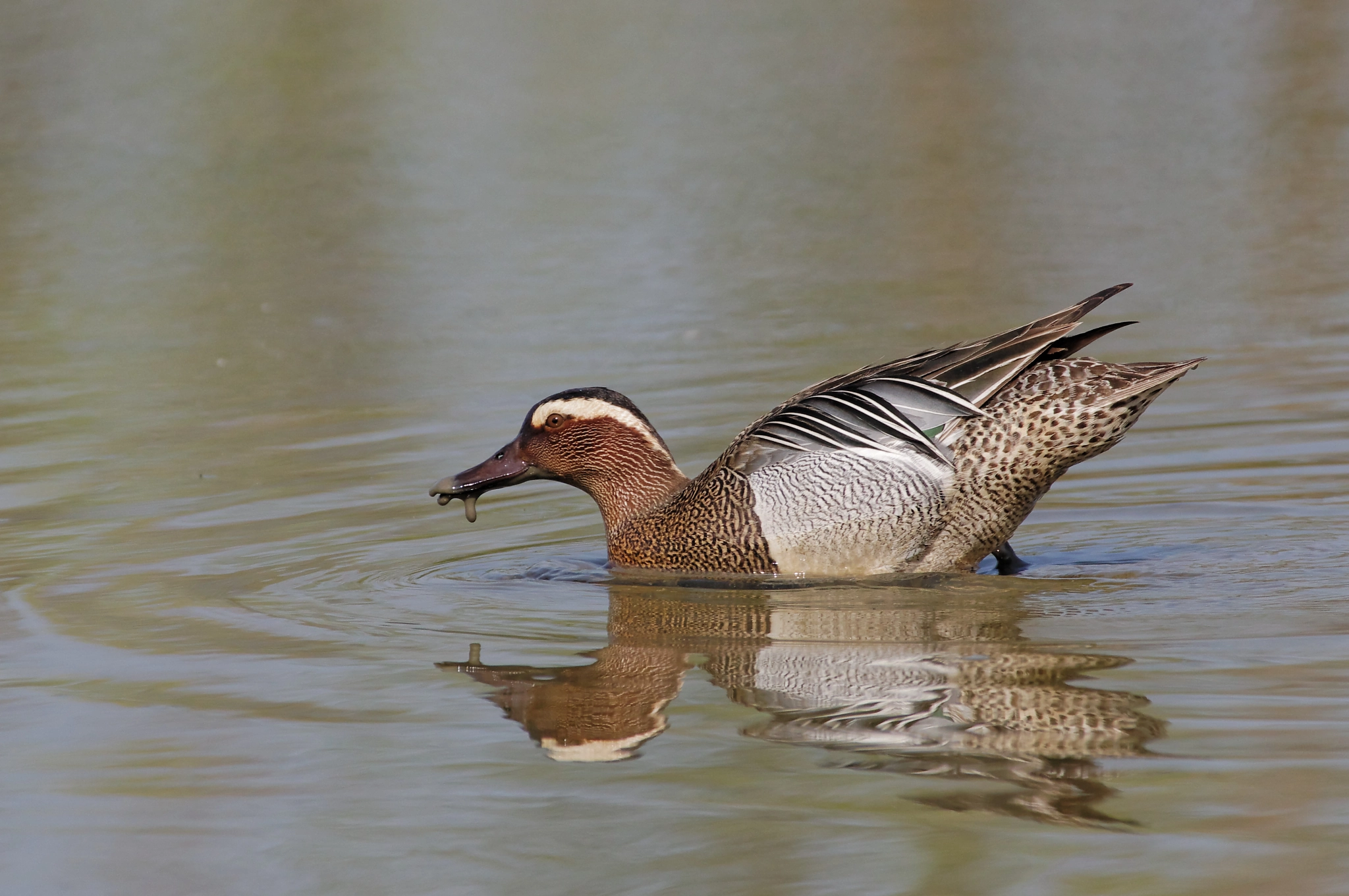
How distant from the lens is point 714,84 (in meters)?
16.8

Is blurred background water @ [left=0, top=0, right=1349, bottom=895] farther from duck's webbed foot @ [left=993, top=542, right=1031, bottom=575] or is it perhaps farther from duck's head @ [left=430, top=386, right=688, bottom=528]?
duck's head @ [left=430, top=386, right=688, bottom=528]

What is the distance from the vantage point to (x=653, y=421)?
8227mm

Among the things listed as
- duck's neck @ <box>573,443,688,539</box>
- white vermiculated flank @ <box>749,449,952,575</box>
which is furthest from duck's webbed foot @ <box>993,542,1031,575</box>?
duck's neck @ <box>573,443,688,539</box>

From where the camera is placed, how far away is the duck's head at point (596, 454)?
6703 mm

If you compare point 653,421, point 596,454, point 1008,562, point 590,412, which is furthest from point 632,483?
point 653,421

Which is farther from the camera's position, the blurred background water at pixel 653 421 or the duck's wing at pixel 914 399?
the duck's wing at pixel 914 399

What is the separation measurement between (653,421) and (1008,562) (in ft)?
7.80

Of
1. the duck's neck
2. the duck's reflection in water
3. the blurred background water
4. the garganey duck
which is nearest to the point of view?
the blurred background water

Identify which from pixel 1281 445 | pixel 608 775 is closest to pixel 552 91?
pixel 1281 445

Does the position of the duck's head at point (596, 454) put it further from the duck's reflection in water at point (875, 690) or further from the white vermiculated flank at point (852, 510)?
the duck's reflection in water at point (875, 690)

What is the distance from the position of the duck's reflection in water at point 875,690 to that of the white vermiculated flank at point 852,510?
0.28 m

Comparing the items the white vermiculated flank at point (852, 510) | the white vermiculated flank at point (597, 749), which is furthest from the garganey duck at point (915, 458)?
the white vermiculated flank at point (597, 749)

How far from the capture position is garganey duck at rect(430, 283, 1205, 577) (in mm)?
5980

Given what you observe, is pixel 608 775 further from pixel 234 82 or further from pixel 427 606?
pixel 234 82
